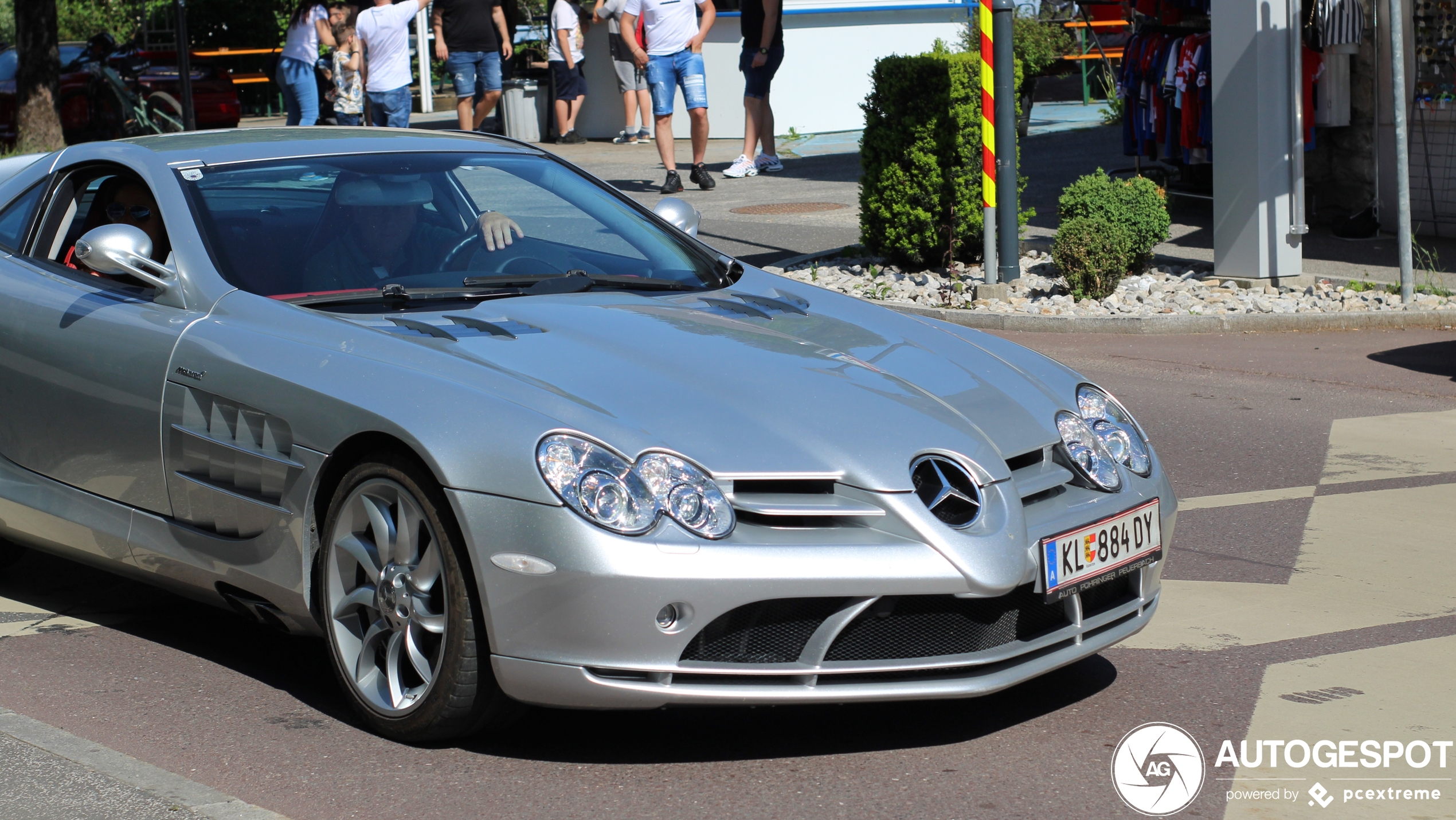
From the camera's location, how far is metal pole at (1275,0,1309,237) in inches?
428

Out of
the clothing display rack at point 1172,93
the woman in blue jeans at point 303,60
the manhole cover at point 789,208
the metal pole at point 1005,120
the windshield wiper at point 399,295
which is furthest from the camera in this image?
the woman in blue jeans at point 303,60

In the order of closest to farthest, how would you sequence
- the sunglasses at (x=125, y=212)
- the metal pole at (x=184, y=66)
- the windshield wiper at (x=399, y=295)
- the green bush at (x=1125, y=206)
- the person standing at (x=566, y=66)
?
the windshield wiper at (x=399, y=295) → the sunglasses at (x=125, y=212) → the green bush at (x=1125, y=206) → the metal pole at (x=184, y=66) → the person standing at (x=566, y=66)

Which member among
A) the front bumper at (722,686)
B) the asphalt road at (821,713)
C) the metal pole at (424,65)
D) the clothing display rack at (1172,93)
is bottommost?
the asphalt road at (821,713)

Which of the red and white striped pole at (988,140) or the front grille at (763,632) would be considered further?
the red and white striped pole at (988,140)

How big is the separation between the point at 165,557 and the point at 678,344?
5.03 ft

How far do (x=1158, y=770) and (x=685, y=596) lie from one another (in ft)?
3.77

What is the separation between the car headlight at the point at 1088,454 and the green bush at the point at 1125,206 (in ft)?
23.0

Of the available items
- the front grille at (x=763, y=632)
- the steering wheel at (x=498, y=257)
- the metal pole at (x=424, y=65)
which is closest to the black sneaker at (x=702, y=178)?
the steering wheel at (x=498, y=257)

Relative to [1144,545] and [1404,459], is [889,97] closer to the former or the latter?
[1404,459]

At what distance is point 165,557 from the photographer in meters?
4.43

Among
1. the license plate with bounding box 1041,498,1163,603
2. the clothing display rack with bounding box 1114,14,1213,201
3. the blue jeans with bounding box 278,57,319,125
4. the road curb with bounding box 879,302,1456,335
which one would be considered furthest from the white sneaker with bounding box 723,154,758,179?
the license plate with bounding box 1041,498,1163,603

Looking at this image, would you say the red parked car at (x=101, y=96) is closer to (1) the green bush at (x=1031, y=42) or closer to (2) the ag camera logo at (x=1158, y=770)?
(1) the green bush at (x=1031, y=42)

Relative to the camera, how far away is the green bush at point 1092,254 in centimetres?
1077

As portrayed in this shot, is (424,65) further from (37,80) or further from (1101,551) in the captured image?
(1101,551)
